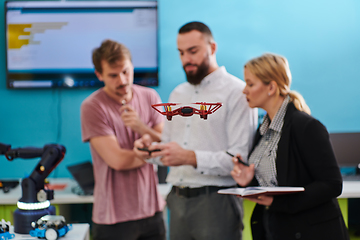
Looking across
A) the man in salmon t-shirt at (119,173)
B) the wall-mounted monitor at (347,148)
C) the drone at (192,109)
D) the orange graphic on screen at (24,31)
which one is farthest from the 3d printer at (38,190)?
the wall-mounted monitor at (347,148)

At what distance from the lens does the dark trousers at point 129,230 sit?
1668mm

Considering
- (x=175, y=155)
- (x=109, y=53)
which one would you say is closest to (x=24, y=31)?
(x=109, y=53)

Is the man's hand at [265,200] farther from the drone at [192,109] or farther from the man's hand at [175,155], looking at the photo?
the drone at [192,109]

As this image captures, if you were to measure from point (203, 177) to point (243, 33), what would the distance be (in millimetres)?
1600

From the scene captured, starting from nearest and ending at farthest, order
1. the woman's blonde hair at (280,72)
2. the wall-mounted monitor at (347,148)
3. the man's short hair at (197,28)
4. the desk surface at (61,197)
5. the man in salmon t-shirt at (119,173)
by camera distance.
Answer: the man's short hair at (197,28), the woman's blonde hair at (280,72), the man in salmon t-shirt at (119,173), the desk surface at (61,197), the wall-mounted monitor at (347,148)

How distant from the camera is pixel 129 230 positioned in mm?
1668

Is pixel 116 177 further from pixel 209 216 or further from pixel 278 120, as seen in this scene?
pixel 278 120

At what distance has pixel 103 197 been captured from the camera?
5.57 ft

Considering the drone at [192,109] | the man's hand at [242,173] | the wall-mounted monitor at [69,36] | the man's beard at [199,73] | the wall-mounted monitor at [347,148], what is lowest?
the wall-mounted monitor at [347,148]

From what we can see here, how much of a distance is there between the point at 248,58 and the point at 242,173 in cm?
155

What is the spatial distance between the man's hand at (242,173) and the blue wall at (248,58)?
58.5 inches

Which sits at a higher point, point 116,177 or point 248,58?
point 248,58

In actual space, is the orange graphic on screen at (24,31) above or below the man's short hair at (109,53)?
above

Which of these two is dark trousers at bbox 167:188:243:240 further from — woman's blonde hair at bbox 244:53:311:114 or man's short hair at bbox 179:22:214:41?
man's short hair at bbox 179:22:214:41
